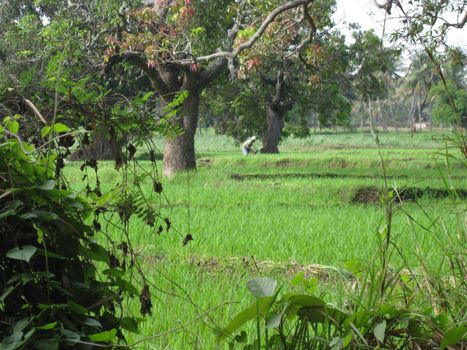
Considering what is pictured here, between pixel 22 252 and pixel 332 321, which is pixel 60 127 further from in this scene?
pixel 332 321

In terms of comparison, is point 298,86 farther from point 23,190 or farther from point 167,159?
point 23,190

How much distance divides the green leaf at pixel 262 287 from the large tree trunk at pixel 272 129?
29.0 meters

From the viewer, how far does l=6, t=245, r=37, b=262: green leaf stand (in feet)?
5.36

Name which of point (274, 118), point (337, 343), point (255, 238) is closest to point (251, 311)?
point (337, 343)

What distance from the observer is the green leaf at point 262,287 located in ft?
6.42

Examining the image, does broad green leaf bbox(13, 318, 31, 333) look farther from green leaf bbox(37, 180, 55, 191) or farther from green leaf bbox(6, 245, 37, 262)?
green leaf bbox(37, 180, 55, 191)

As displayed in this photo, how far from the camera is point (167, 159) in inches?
690

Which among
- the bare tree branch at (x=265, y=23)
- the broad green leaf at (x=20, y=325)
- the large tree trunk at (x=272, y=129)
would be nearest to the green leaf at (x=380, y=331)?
the broad green leaf at (x=20, y=325)

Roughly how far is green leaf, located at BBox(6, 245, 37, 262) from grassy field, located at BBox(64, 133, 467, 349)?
0.69 metres

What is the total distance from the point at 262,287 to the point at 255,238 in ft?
16.9

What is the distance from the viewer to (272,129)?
1242 inches

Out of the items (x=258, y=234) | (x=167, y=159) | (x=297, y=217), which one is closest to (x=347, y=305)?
(x=258, y=234)

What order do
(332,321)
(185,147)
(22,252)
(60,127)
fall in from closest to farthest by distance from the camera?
(22,252) < (60,127) < (332,321) < (185,147)

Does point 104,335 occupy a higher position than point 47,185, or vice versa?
point 47,185
